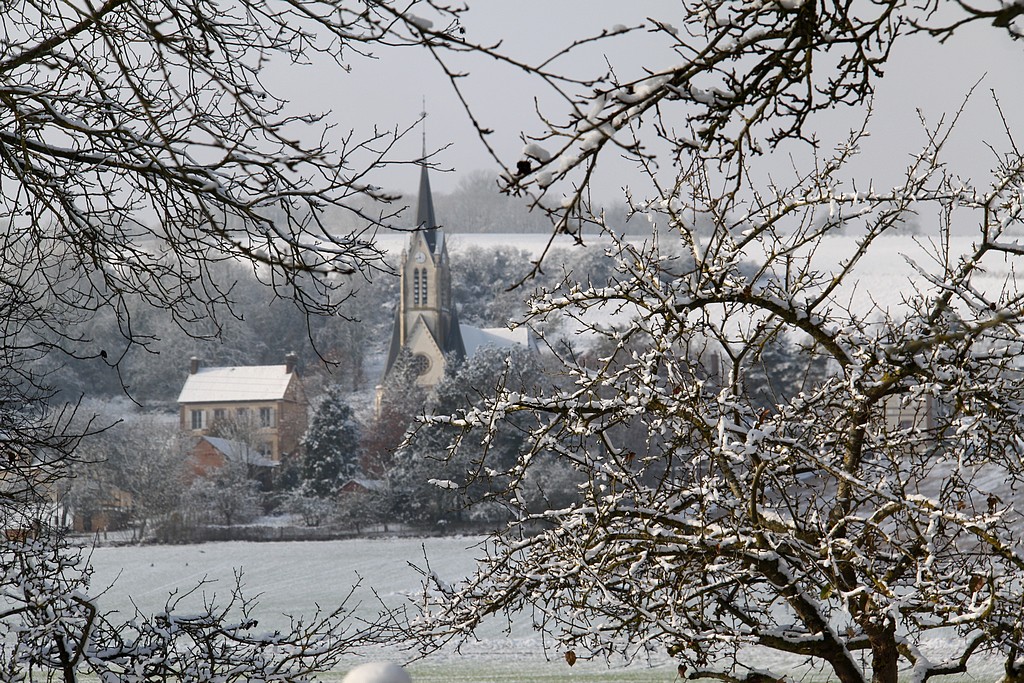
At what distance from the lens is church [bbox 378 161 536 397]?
60.3 meters

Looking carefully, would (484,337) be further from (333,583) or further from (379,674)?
(379,674)

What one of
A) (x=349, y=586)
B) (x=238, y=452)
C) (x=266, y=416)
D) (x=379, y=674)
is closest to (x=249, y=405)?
(x=266, y=416)

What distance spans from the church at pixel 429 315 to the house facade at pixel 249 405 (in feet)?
18.0

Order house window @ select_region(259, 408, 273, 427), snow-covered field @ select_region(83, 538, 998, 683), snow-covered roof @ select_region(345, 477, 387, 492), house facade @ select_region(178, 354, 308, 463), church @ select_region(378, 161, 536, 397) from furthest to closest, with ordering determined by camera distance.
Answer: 1. church @ select_region(378, 161, 536, 397)
2. house window @ select_region(259, 408, 273, 427)
3. house facade @ select_region(178, 354, 308, 463)
4. snow-covered roof @ select_region(345, 477, 387, 492)
5. snow-covered field @ select_region(83, 538, 998, 683)

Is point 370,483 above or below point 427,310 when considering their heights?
below

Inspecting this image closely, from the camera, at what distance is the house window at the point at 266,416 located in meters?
57.3

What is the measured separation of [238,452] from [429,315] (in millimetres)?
16303

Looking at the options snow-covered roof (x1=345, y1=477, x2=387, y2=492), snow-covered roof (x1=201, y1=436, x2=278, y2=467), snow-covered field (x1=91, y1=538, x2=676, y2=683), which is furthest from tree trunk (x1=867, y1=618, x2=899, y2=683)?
snow-covered roof (x1=201, y1=436, x2=278, y2=467)

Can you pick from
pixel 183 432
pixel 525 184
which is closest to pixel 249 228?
pixel 525 184

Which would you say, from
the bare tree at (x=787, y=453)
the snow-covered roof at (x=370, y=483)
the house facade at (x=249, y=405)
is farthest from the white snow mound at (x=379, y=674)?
the house facade at (x=249, y=405)

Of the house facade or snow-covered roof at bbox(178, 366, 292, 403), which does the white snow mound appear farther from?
snow-covered roof at bbox(178, 366, 292, 403)

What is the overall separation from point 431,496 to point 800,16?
35.2m

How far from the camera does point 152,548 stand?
36.5 metres

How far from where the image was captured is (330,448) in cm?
4403
